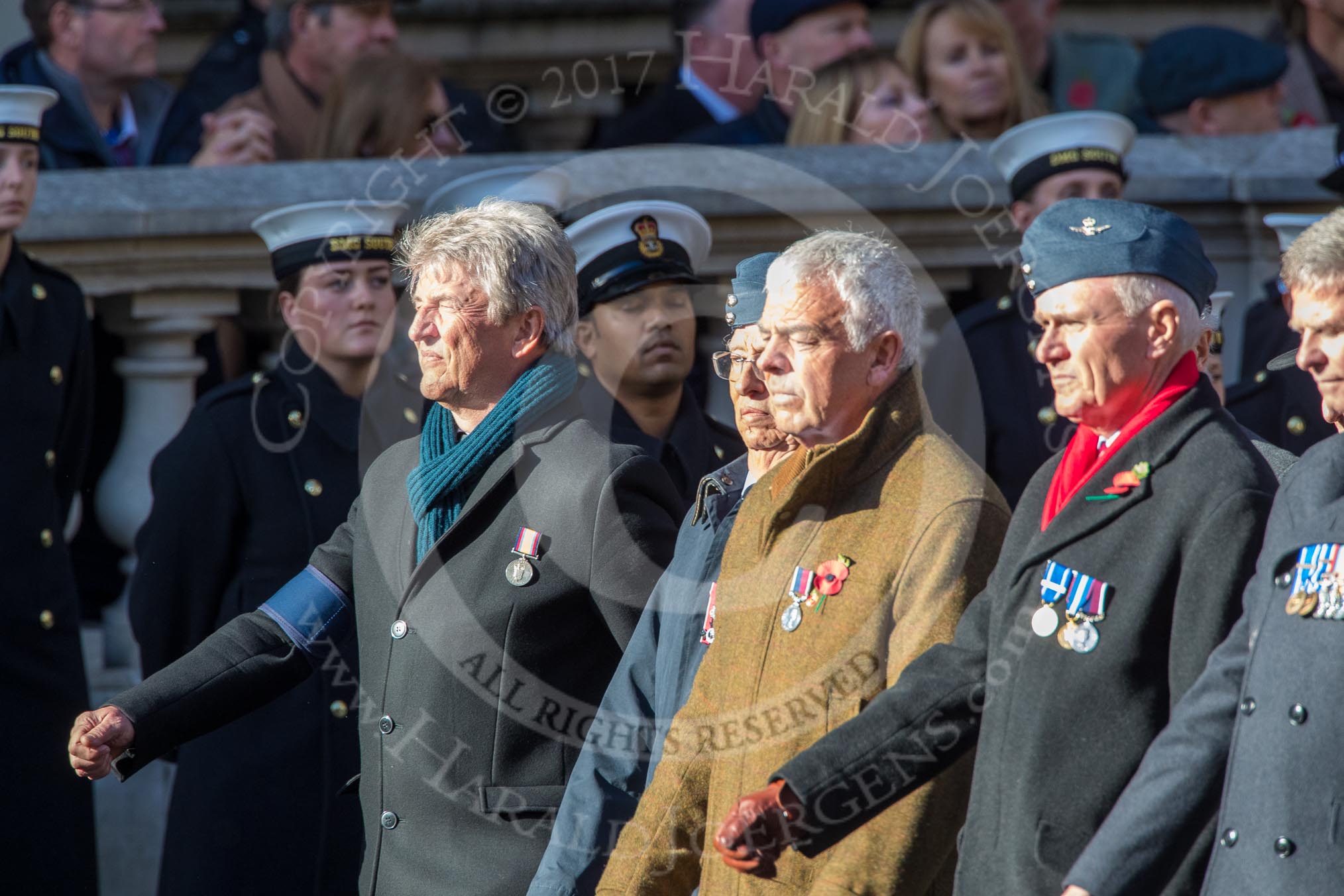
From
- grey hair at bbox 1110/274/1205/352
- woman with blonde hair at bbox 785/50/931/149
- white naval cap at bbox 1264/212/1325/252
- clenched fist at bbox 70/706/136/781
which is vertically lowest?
clenched fist at bbox 70/706/136/781

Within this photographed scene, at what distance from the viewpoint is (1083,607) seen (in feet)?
9.28

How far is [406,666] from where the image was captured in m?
3.55

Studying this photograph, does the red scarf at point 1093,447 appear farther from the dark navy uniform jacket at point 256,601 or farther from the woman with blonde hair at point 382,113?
the woman with blonde hair at point 382,113

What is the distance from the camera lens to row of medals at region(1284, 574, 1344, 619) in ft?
8.52

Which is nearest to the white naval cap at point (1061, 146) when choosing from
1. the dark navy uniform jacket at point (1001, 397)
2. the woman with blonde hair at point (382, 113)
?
the dark navy uniform jacket at point (1001, 397)

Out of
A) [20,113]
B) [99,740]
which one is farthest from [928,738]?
[20,113]

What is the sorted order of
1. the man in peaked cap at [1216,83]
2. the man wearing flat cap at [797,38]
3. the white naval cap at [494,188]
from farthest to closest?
the man in peaked cap at [1216,83], the man wearing flat cap at [797,38], the white naval cap at [494,188]

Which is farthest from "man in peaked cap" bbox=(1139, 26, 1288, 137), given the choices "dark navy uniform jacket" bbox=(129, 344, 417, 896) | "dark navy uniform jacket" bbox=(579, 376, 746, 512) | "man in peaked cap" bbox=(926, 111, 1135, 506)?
"dark navy uniform jacket" bbox=(129, 344, 417, 896)

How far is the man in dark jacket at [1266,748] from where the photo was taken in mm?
2578

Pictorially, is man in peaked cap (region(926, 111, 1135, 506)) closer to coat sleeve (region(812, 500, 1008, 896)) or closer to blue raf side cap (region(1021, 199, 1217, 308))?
coat sleeve (region(812, 500, 1008, 896))

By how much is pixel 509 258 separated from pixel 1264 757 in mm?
1620

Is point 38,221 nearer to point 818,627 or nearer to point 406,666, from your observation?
point 406,666

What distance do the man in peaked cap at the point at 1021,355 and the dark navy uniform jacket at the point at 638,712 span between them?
1.75 meters

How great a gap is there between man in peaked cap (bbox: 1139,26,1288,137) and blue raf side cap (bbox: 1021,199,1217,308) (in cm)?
348
